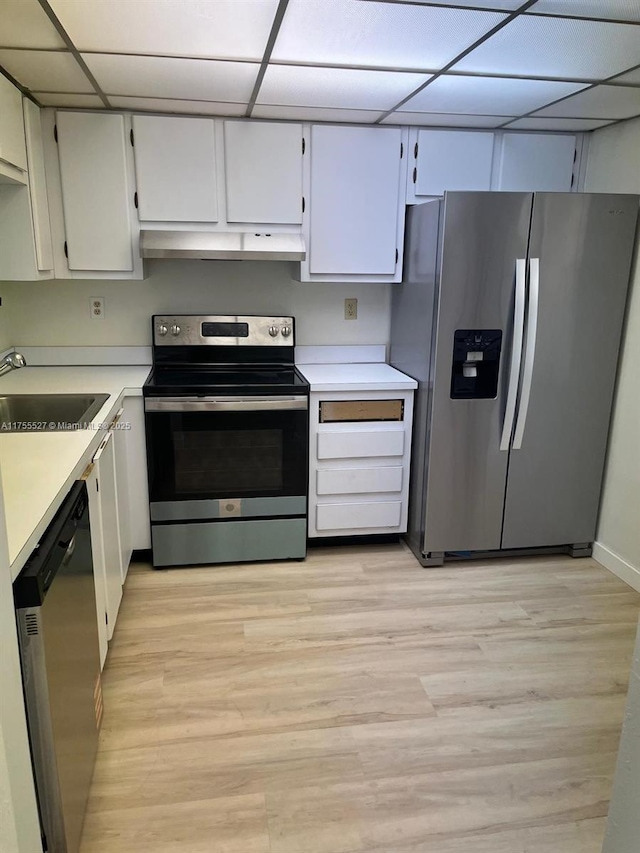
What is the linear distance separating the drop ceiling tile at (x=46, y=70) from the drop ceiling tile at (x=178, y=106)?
220 millimetres

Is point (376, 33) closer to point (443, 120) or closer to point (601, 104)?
point (443, 120)

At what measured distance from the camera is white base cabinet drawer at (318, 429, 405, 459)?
308cm

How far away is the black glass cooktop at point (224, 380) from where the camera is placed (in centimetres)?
285

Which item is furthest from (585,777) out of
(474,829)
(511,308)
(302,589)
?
(511,308)

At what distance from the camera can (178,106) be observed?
9.04ft

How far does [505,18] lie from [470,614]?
2.18 m

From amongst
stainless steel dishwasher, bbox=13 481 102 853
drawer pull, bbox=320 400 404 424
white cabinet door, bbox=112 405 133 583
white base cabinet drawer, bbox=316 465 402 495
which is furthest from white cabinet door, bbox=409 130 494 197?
stainless steel dishwasher, bbox=13 481 102 853

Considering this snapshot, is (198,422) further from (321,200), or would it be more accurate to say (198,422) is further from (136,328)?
(321,200)

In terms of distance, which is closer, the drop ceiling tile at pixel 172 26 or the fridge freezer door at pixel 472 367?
the drop ceiling tile at pixel 172 26

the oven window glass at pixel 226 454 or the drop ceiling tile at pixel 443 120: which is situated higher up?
the drop ceiling tile at pixel 443 120

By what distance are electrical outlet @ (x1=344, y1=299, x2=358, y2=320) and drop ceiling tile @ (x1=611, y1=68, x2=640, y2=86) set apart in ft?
5.19

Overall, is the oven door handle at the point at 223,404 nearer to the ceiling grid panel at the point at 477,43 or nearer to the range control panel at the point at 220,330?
the range control panel at the point at 220,330

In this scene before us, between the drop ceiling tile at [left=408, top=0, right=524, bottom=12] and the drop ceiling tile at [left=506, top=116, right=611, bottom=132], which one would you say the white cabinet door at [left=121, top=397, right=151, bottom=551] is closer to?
the drop ceiling tile at [left=408, top=0, right=524, bottom=12]

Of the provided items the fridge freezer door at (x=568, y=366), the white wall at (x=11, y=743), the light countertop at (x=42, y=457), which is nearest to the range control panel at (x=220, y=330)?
the light countertop at (x=42, y=457)
